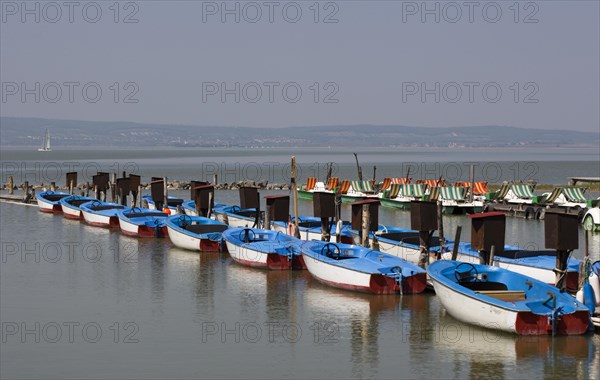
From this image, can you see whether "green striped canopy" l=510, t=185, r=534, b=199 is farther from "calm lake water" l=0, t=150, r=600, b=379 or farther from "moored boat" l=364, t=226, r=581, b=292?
"calm lake water" l=0, t=150, r=600, b=379

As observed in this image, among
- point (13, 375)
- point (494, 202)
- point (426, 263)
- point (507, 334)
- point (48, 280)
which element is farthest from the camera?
point (494, 202)

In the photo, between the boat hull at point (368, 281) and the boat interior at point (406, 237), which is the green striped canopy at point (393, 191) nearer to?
the boat interior at point (406, 237)

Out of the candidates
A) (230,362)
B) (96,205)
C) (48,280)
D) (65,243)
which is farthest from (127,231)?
(230,362)

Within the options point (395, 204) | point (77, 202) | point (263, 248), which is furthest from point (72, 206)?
point (263, 248)

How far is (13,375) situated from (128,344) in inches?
129

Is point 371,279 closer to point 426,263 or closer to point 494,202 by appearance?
point 426,263

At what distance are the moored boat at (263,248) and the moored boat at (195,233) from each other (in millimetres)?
1867

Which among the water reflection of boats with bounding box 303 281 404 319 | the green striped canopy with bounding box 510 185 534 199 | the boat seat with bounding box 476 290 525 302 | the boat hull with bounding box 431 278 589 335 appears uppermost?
the green striped canopy with bounding box 510 185 534 199

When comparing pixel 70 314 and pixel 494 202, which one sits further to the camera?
pixel 494 202

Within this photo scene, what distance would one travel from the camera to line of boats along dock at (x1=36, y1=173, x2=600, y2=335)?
2236cm

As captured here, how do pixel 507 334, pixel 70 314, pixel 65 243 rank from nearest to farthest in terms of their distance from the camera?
1. pixel 507 334
2. pixel 70 314
3. pixel 65 243

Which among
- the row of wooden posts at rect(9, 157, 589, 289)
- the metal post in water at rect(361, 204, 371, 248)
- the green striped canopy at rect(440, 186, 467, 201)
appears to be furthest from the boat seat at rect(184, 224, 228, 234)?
the green striped canopy at rect(440, 186, 467, 201)

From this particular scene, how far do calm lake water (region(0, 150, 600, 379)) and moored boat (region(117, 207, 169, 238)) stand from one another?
7038mm

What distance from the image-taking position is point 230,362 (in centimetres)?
2169
